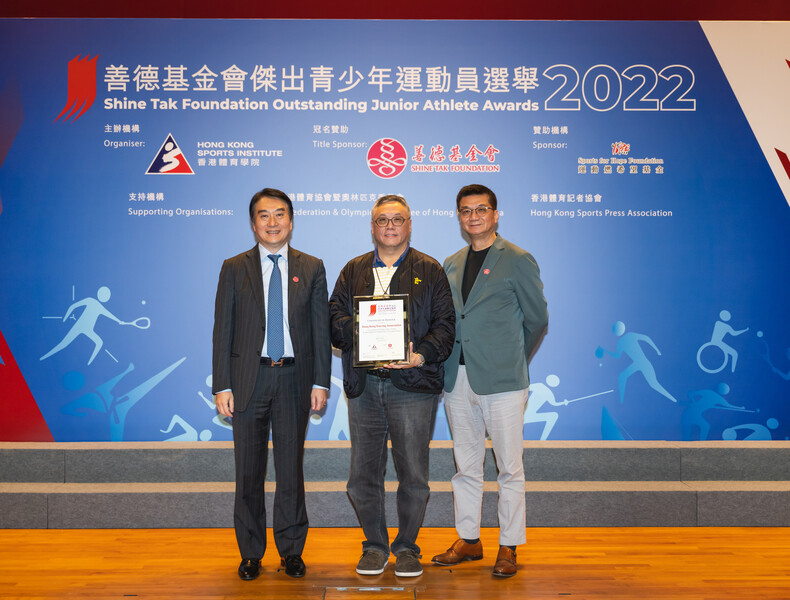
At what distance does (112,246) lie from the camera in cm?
428

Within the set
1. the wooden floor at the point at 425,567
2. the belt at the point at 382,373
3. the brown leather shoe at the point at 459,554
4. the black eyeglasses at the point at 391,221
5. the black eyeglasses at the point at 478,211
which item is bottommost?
the wooden floor at the point at 425,567

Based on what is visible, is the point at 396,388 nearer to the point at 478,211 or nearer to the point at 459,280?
the point at 459,280

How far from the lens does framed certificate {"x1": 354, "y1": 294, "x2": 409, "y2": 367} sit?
8.54 ft

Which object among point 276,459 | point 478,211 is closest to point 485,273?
point 478,211

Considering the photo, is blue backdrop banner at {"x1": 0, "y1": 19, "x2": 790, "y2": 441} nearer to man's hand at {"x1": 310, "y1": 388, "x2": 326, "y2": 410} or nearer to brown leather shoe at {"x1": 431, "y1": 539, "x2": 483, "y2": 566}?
brown leather shoe at {"x1": 431, "y1": 539, "x2": 483, "y2": 566}

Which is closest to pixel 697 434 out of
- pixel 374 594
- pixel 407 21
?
pixel 374 594

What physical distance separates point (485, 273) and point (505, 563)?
1.28 meters

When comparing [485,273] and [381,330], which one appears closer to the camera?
[381,330]

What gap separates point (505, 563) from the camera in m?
2.79

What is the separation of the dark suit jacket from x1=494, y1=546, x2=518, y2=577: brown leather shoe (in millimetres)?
1077

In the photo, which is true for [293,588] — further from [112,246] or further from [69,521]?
[112,246]

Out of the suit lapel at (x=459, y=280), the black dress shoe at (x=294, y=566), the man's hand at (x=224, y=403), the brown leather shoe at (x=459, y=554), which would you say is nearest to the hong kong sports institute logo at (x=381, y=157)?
the suit lapel at (x=459, y=280)

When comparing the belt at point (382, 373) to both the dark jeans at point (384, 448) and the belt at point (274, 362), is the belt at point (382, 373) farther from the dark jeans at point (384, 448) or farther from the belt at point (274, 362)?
the belt at point (274, 362)

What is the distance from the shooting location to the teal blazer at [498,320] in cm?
280
